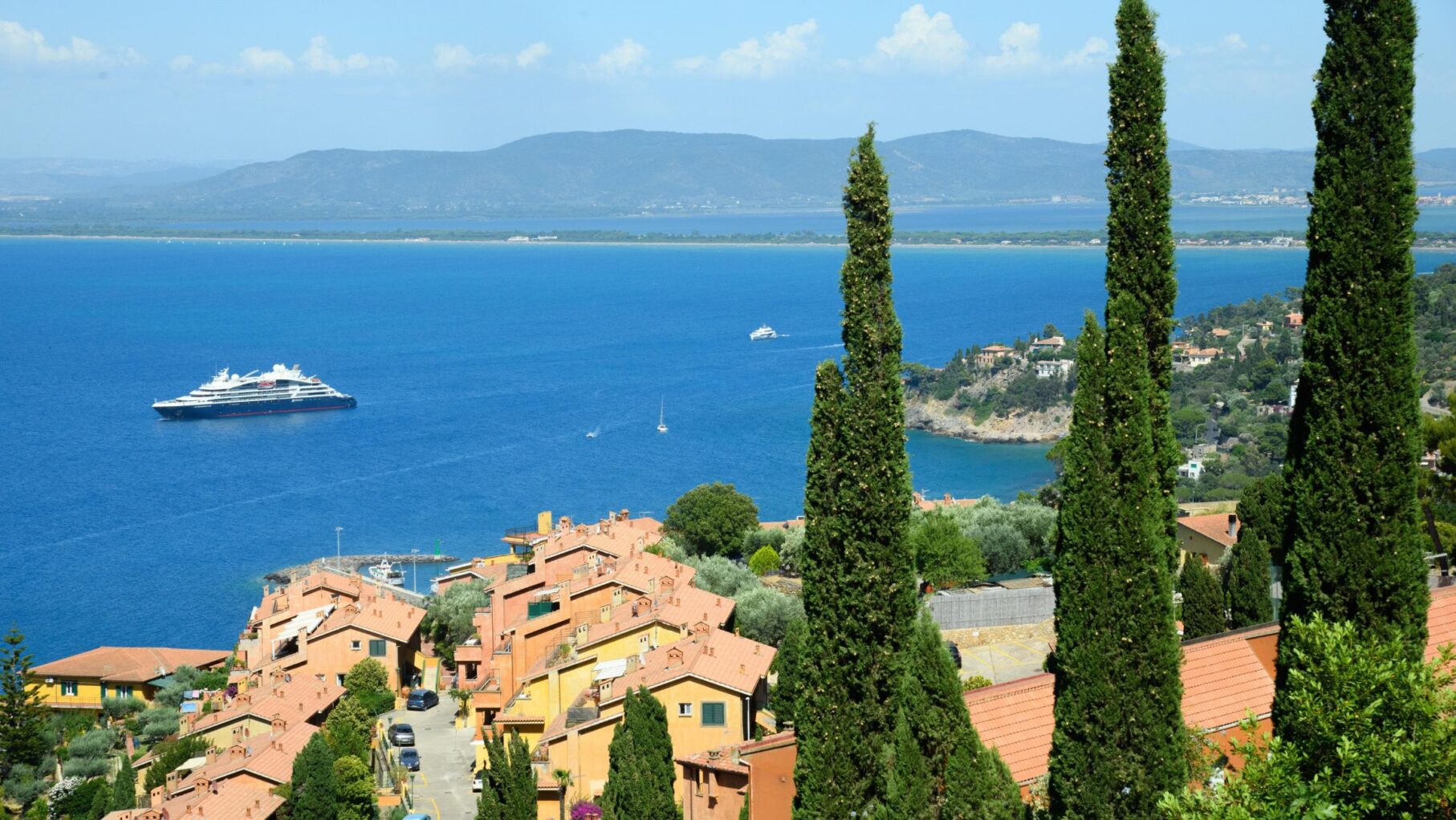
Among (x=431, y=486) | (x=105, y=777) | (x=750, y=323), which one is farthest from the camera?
(x=750, y=323)

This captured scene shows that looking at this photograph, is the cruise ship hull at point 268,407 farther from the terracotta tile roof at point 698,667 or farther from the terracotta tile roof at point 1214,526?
the terracotta tile roof at point 698,667

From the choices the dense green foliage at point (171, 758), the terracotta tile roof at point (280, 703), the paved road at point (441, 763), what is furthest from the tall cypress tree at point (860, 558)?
the terracotta tile roof at point (280, 703)

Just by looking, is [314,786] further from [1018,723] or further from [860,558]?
[860,558]

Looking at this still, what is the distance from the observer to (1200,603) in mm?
17688

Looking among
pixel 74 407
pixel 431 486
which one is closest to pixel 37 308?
pixel 74 407

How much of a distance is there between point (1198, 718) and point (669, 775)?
21.8 feet

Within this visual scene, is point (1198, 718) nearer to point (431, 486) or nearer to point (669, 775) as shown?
point (669, 775)

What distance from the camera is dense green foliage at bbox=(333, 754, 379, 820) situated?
20.1 metres

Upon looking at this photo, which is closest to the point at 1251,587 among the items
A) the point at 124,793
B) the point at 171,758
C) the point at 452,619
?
the point at 124,793

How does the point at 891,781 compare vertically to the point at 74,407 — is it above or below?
above

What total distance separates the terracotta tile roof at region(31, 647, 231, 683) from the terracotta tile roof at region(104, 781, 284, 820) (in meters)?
13.1

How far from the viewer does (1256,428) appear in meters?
64.4

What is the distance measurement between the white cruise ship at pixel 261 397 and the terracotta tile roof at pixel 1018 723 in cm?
7562

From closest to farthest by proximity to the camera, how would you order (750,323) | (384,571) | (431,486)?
1. (384,571)
2. (431,486)
3. (750,323)
